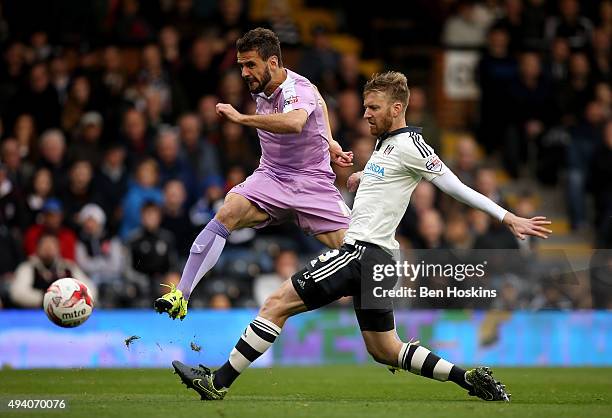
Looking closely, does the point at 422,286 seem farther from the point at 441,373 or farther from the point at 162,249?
the point at 162,249

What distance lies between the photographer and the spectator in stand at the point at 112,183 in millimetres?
16734

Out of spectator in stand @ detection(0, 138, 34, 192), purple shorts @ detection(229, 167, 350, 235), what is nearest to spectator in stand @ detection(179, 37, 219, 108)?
spectator in stand @ detection(0, 138, 34, 192)

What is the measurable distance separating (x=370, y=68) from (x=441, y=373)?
1184 centimetres

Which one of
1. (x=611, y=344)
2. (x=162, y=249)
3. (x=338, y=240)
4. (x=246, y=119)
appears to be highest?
(x=246, y=119)

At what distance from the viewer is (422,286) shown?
11336 millimetres

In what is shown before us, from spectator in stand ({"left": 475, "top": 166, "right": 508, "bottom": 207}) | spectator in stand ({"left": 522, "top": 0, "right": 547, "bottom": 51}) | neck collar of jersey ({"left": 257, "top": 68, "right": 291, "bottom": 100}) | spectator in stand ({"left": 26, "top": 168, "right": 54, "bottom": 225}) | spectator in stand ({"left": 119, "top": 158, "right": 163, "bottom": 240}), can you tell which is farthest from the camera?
spectator in stand ({"left": 522, "top": 0, "right": 547, "bottom": 51})

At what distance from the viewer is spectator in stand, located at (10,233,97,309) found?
15039 millimetres

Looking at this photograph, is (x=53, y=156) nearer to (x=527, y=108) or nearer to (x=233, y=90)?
(x=233, y=90)

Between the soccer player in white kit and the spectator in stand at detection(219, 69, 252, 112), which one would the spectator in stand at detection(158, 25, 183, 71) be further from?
the soccer player in white kit

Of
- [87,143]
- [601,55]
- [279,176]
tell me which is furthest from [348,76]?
[279,176]

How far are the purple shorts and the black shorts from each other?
52.4 inches

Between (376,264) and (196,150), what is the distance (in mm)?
8503

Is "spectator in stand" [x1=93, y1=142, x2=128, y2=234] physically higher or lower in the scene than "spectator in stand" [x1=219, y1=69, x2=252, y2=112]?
lower

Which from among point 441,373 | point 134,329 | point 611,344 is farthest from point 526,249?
point 441,373
